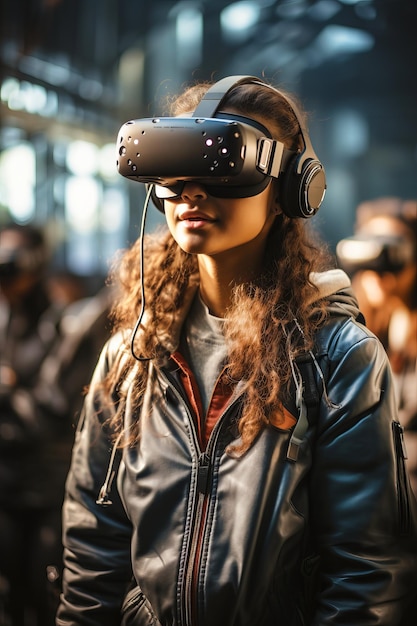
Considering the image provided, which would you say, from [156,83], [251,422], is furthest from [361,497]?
[156,83]

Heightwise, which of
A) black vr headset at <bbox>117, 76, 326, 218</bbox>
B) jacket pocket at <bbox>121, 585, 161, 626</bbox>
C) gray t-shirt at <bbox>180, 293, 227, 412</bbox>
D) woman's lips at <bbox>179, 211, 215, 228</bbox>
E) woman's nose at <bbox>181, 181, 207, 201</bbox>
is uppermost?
black vr headset at <bbox>117, 76, 326, 218</bbox>

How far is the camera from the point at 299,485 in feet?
3.85

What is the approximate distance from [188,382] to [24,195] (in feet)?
9.00

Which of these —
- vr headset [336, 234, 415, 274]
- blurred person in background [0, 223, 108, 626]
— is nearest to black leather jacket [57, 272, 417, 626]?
vr headset [336, 234, 415, 274]

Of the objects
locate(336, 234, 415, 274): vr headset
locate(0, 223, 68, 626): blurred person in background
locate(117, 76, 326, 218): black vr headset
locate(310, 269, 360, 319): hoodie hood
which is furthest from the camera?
locate(0, 223, 68, 626): blurred person in background

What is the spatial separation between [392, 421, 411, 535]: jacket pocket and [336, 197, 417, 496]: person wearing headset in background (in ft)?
2.27

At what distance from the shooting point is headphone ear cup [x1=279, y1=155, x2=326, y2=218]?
1207 millimetres

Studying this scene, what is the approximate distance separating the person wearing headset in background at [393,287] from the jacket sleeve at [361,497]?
0.70 meters

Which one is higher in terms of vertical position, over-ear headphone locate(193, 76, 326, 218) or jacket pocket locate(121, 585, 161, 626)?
over-ear headphone locate(193, 76, 326, 218)

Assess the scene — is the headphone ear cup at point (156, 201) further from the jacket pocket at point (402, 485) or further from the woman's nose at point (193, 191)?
the jacket pocket at point (402, 485)

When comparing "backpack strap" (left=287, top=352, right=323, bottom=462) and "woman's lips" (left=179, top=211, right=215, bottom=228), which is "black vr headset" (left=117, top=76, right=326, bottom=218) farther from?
"backpack strap" (left=287, top=352, right=323, bottom=462)

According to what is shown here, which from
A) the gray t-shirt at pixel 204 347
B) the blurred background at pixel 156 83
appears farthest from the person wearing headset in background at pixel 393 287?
the gray t-shirt at pixel 204 347

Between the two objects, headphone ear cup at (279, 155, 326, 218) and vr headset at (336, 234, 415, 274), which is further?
vr headset at (336, 234, 415, 274)

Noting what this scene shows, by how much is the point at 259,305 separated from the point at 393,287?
812 mm
